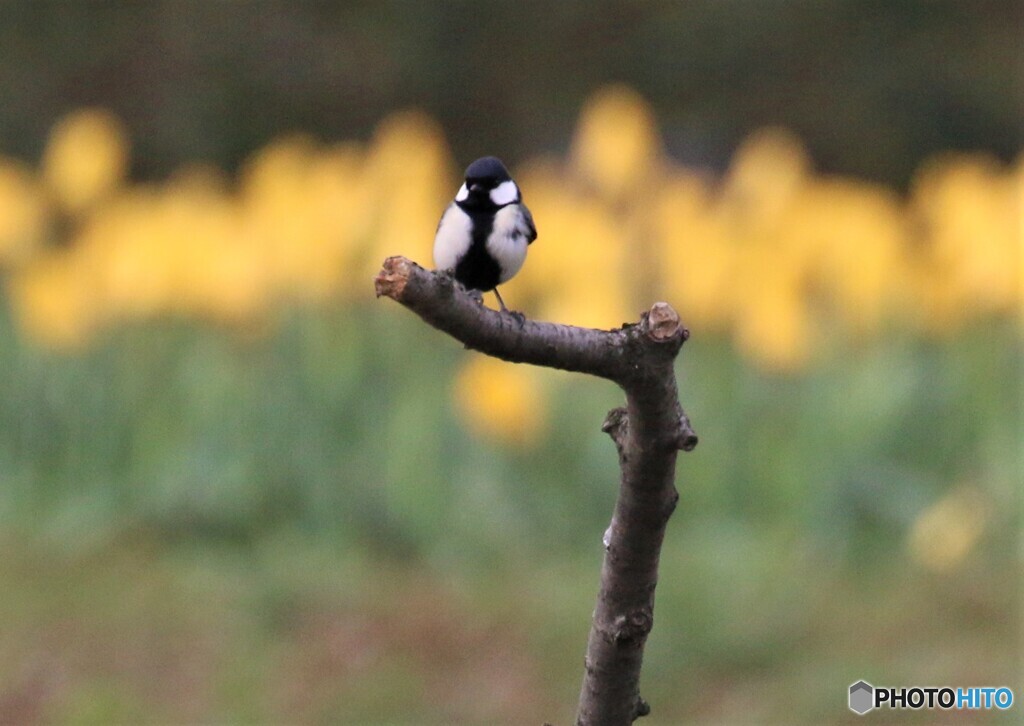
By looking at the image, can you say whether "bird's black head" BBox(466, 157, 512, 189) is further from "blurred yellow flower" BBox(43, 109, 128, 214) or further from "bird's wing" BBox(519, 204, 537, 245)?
"blurred yellow flower" BBox(43, 109, 128, 214)

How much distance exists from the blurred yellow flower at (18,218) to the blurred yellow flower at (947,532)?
322cm

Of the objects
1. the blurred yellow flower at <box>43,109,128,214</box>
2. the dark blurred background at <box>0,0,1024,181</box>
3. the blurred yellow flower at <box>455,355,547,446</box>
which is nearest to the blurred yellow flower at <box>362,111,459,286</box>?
the blurred yellow flower at <box>455,355,547,446</box>

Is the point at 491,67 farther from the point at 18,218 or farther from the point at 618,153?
the point at 18,218

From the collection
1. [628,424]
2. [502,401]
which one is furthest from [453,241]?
[502,401]

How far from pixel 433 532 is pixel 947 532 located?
4.69 ft

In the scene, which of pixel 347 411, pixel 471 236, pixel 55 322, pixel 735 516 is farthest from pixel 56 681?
pixel 471 236

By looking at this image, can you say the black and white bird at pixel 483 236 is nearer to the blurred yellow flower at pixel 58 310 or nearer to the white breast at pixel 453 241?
the white breast at pixel 453 241

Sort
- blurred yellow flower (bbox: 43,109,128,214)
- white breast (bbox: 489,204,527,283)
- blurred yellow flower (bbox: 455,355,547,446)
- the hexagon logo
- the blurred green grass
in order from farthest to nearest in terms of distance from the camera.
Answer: blurred yellow flower (bbox: 43,109,128,214) → blurred yellow flower (bbox: 455,355,547,446) → the blurred green grass → the hexagon logo → white breast (bbox: 489,204,527,283)

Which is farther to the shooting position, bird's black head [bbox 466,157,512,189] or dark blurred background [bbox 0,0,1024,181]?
dark blurred background [bbox 0,0,1024,181]

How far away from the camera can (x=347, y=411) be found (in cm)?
457

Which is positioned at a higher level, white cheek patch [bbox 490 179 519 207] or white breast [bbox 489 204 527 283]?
white cheek patch [bbox 490 179 519 207]

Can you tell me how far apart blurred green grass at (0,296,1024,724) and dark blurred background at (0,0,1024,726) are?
0.03ft

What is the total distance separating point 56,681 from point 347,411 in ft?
4.02

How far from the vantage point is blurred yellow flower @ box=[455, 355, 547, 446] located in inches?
166
